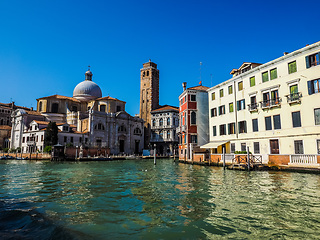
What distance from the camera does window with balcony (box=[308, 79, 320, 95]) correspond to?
1647 centimetres

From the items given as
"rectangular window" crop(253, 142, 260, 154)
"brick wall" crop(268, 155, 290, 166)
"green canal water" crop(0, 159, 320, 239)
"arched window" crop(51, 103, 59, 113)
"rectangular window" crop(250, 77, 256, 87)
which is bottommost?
"green canal water" crop(0, 159, 320, 239)

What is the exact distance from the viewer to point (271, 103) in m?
19.5

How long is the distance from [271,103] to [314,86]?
137 inches

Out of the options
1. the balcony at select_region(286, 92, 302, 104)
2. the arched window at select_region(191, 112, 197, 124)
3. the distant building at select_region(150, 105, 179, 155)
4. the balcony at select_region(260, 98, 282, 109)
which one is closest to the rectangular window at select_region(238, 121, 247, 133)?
the balcony at select_region(260, 98, 282, 109)

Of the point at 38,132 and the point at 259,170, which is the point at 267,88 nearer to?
the point at 259,170

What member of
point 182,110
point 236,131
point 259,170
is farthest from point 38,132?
point 259,170

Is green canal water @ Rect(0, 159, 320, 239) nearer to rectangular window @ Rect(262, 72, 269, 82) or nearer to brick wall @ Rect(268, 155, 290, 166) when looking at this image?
brick wall @ Rect(268, 155, 290, 166)

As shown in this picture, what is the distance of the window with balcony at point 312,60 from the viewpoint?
653 inches

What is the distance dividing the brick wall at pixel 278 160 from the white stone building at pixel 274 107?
66 cm

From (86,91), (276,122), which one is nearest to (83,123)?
(86,91)

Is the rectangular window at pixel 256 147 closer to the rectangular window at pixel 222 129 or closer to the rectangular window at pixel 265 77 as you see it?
the rectangular window at pixel 222 129

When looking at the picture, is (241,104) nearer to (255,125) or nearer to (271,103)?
(255,125)

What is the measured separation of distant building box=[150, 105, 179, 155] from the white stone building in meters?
30.2

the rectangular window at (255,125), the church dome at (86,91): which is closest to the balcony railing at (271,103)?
the rectangular window at (255,125)
